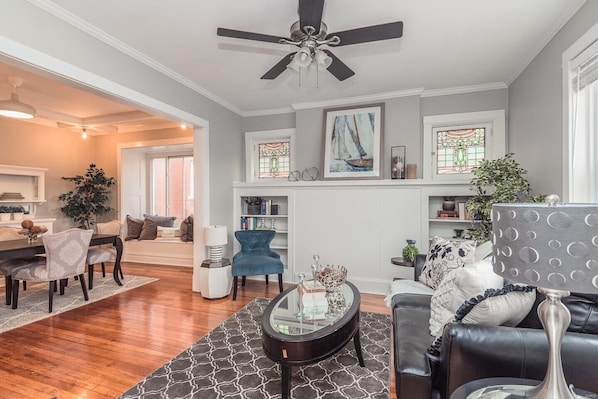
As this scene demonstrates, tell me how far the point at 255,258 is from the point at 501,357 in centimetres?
301

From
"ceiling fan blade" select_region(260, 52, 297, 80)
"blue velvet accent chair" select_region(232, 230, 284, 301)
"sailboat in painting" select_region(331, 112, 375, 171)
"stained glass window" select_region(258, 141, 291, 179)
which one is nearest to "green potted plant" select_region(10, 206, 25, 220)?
"blue velvet accent chair" select_region(232, 230, 284, 301)

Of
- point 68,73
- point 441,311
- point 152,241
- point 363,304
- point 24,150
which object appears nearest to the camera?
point 441,311

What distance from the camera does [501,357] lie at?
3.87 ft

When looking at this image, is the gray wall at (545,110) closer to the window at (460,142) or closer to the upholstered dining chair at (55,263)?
the window at (460,142)

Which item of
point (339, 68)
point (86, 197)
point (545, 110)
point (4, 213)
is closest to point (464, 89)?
point (545, 110)

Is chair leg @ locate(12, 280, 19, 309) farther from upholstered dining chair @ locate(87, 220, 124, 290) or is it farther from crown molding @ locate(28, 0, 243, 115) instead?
crown molding @ locate(28, 0, 243, 115)

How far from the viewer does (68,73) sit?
2.27 m

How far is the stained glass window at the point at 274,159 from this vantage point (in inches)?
187

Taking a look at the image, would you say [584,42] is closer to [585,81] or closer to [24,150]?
[585,81]

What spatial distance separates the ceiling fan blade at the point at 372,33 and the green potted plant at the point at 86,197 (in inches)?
219

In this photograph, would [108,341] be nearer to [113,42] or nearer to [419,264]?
[113,42]

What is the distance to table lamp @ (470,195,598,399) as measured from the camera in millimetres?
825

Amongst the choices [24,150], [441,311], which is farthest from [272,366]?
[24,150]

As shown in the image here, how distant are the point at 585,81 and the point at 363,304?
2.88m
